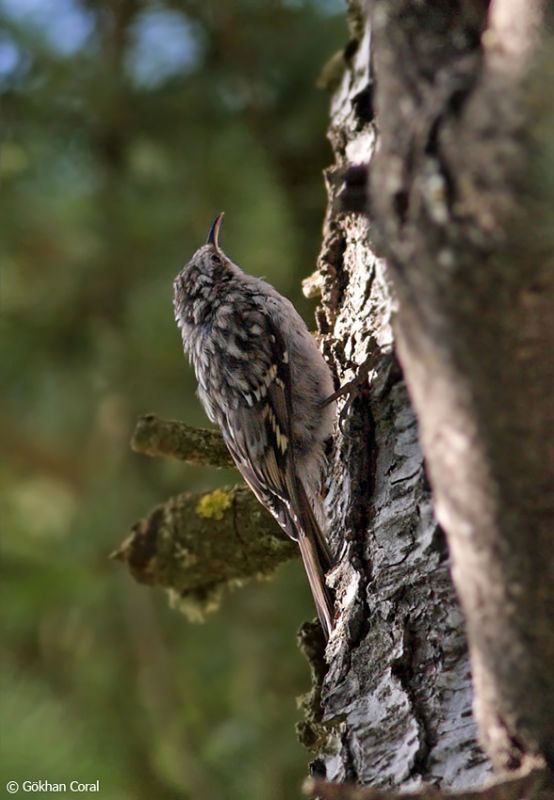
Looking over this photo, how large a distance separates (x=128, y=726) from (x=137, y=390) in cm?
109

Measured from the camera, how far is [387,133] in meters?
1.00

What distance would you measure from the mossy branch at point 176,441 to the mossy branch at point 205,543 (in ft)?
0.57

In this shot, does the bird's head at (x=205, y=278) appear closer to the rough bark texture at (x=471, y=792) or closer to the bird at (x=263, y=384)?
the bird at (x=263, y=384)

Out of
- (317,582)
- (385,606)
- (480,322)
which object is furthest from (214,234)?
(480,322)

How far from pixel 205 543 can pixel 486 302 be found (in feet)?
5.36

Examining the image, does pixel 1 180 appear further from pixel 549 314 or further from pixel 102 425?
pixel 549 314

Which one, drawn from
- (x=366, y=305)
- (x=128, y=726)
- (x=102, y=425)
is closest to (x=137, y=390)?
(x=102, y=425)

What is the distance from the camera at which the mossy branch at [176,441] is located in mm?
2197

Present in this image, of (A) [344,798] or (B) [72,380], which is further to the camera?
(B) [72,380]

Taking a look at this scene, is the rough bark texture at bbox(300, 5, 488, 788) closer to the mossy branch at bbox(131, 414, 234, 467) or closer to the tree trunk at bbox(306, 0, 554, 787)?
the tree trunk at bbox(306, 0, 554, 787)

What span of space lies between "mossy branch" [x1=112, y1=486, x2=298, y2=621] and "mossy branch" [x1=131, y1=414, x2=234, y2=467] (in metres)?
0.18

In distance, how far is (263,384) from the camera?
9.61 ft

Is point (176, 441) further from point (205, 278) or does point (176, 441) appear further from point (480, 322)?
point (480, 322)

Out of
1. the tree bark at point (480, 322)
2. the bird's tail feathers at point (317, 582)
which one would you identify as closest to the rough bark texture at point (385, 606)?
the tree bark at point (480, 322)
